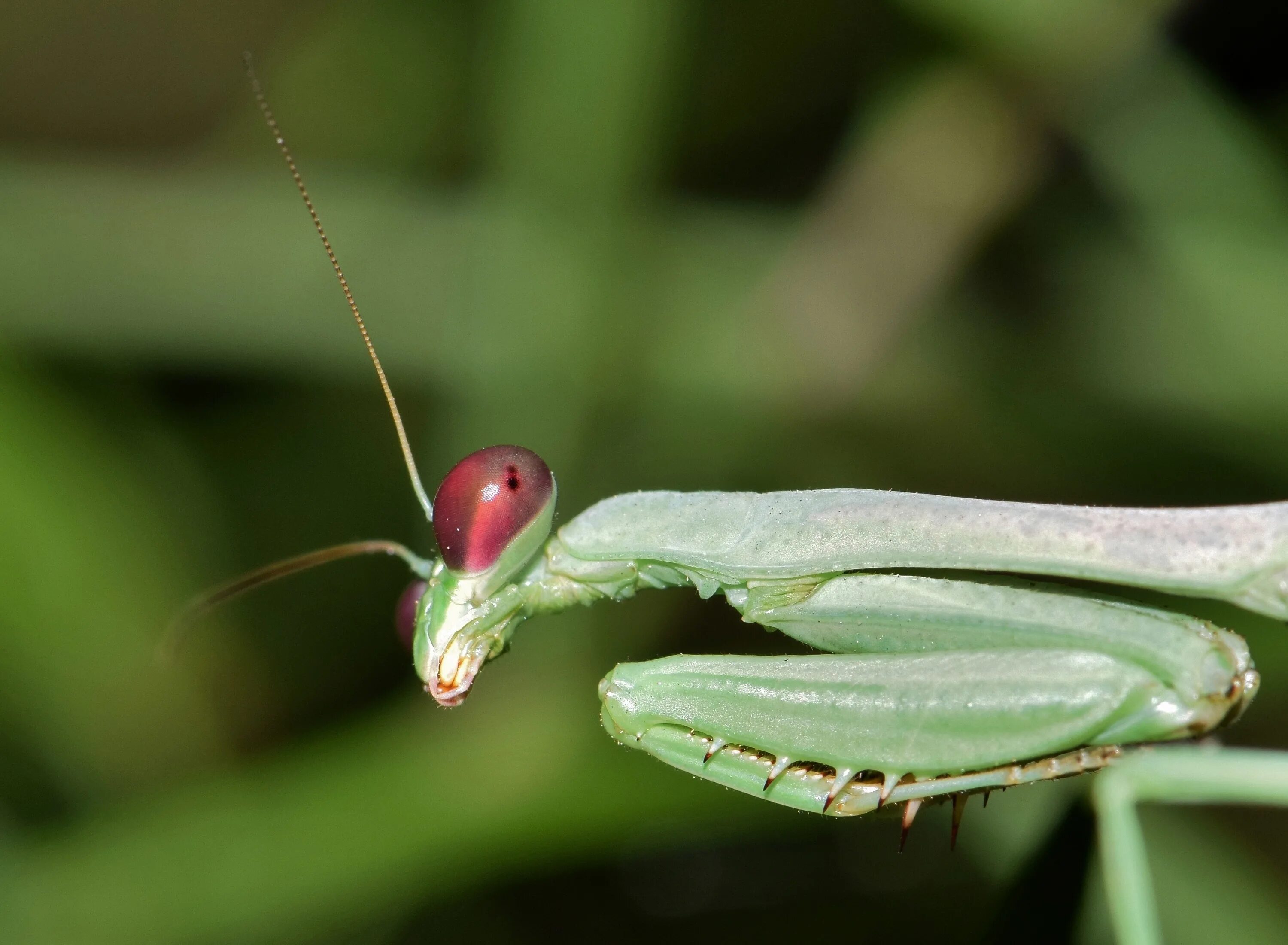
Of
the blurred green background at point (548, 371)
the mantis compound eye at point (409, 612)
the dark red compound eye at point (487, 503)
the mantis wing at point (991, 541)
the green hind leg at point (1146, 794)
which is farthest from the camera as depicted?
the blurred green background at point (548, 371)

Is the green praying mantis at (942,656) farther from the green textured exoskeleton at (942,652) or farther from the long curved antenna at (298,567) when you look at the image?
the long curved antenna at (298,567)

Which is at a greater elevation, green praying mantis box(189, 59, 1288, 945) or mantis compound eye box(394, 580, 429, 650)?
mantis compound eye box(394, 580, 429, 650)

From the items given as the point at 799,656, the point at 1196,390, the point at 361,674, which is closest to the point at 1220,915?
the point at 1196,390

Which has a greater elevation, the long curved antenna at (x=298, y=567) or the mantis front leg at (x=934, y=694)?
the long curved antenna at (x=298, y=567)

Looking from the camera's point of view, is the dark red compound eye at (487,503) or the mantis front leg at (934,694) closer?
the mantis front leg at (934,694)

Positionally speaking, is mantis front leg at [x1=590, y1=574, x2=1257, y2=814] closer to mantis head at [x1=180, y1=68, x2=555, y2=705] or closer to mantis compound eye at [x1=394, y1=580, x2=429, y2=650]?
mantis head at [x1=180, y1=68, x2=555, y2=705]

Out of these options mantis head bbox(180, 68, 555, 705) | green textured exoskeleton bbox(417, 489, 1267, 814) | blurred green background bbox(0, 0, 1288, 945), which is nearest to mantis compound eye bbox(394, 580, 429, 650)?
mantis head bbox(180, 68, 555, 705)

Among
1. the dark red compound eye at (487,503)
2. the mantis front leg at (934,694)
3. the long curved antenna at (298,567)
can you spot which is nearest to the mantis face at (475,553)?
the dark red compound eye at (487,503)
